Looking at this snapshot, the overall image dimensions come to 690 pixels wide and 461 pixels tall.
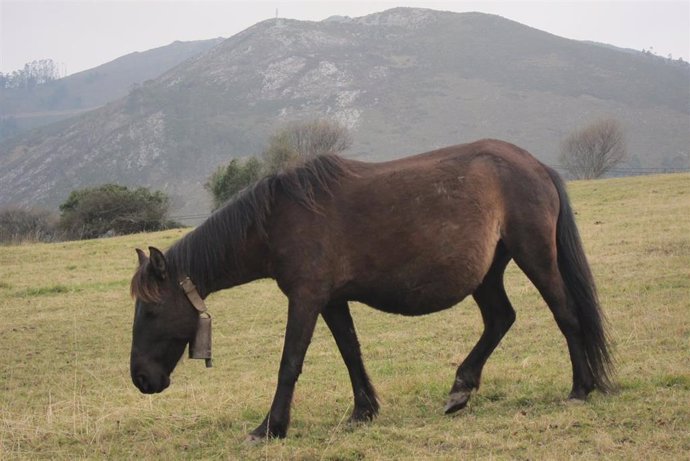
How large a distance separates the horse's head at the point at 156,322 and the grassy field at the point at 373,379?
0.62 metres

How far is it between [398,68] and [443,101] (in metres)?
38.8

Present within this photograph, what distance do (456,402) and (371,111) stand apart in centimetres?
15427

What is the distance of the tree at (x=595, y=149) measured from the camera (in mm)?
70062

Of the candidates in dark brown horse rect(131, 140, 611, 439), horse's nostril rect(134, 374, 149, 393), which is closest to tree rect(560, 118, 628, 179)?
dark brown horse rect(131, 140, 611, 439)

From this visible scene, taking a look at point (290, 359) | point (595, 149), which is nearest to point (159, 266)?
point (290, 359)

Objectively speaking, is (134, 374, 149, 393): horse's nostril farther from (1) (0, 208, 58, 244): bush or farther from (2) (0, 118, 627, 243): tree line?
(1) (0, 208, 58, 244): bush

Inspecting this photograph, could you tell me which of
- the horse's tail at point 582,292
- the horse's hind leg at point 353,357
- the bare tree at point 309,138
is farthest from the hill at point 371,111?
the horse's tail at point 582,292

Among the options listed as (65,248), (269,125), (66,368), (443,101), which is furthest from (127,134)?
(66,368)

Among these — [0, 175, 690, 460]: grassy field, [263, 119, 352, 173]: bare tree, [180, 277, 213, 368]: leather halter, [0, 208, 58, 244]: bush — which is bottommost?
[0, 208, 58, 244]: bush

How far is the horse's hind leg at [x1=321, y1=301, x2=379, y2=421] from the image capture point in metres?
6.30

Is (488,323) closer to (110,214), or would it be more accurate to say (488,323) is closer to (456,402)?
(456,402)

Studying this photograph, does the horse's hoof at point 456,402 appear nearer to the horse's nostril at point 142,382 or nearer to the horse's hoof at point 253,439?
the horse's hoof at point 253,439

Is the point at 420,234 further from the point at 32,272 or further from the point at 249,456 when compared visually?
the point at 32,272

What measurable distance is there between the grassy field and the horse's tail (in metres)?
0.24
